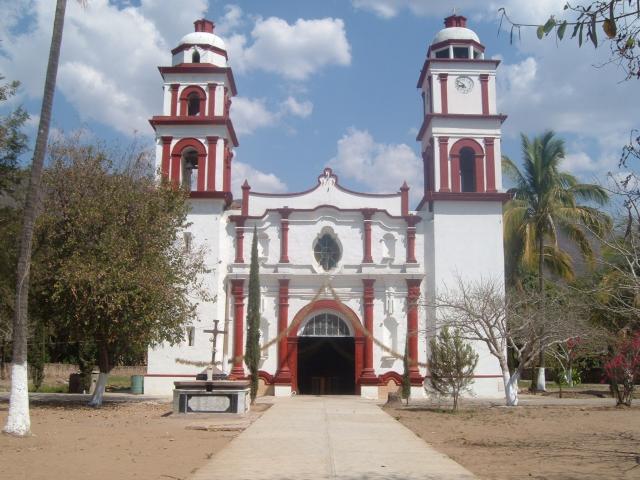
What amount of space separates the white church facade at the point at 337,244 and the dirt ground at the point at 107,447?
1027 centimetres

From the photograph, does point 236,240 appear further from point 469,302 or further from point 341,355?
point 469,302

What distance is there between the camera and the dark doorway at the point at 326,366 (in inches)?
1185

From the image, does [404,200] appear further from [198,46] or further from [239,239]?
[198,46]

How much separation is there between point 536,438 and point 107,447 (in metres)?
8.28

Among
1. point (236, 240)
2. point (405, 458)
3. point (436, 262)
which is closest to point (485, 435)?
point (405, 458)

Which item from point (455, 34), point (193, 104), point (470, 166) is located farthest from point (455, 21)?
point (193, 104)

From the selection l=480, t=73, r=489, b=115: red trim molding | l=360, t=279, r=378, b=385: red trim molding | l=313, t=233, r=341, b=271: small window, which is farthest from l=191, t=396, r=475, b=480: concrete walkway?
l=480, t=73, r=489, b=115: red trim molding

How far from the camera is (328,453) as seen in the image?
1120 centimetres

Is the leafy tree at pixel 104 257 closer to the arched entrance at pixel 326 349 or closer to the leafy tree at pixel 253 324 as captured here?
the leafy tree at pixel 253 324

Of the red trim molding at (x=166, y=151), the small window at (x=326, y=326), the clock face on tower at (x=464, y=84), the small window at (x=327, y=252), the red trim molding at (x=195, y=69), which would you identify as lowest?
the small window at (x=326, y=326)

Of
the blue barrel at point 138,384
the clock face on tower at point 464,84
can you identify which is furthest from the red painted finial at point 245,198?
the clock face on tower at point 464,84

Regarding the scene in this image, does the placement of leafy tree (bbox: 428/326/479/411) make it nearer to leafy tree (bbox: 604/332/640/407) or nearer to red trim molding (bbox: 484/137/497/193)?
leafy tree (bbox: 604/332/640/407)

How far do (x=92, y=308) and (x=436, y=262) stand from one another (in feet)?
48.6

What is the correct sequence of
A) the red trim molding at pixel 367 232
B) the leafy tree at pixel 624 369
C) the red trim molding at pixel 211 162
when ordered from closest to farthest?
the leafy tree at pixel 624 369, the red trim molding at pixel 367 232, the red trim molding at pixel 211 162
